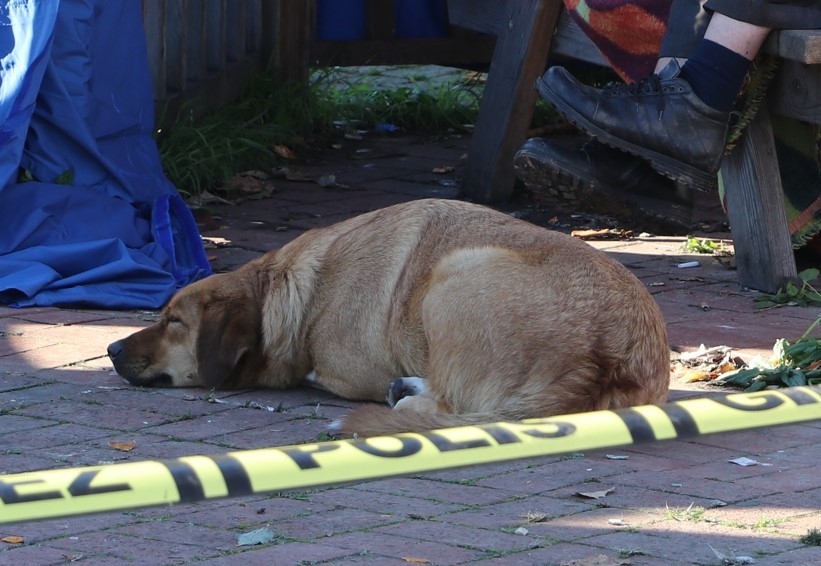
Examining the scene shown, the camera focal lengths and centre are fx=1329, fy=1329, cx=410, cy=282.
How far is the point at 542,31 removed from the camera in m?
7.72

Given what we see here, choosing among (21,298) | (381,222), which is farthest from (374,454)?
(21,298)

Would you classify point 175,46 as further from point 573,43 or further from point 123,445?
point 123,445

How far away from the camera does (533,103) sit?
25.9 ft

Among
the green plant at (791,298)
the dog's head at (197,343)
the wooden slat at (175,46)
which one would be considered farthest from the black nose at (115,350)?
the wooden slat at (175,46)

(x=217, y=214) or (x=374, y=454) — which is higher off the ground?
(x=374, y=454)

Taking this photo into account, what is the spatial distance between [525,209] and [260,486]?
20.0ft

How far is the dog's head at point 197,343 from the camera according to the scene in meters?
4.75

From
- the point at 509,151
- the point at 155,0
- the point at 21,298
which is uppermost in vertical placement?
the point at 155,0

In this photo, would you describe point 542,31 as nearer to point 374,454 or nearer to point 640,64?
point 640,64

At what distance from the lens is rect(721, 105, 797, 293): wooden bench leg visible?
19.7 feet

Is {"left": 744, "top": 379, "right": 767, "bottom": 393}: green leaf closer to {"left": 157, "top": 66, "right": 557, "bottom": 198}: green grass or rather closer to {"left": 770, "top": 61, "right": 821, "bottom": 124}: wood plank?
{"left": 770, "top": 61, "right": 821, "bottom": 124}: wood plank

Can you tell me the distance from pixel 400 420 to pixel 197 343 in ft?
3.63

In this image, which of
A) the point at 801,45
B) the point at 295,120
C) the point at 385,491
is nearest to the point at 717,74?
the point at 801,45

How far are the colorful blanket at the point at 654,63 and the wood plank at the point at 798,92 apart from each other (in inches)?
17.0
